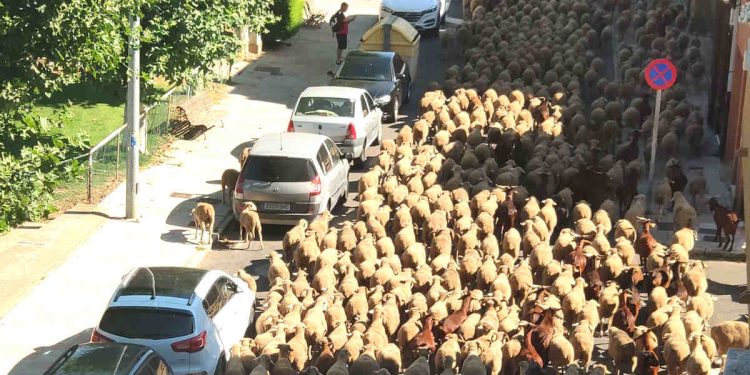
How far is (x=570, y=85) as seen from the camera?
31422mm

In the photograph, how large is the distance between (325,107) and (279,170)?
187 inches

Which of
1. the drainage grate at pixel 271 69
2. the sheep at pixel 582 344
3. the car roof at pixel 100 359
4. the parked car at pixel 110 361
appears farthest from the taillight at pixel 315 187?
the drainage grate at pixel 271 69

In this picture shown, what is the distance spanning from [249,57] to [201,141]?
9404 mm

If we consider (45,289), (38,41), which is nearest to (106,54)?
(38,41)

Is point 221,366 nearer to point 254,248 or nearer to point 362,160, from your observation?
point 254,248

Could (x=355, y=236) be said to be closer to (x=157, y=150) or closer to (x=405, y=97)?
(x=157, y=150)

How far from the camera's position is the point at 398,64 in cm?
3284

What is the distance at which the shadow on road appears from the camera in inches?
667

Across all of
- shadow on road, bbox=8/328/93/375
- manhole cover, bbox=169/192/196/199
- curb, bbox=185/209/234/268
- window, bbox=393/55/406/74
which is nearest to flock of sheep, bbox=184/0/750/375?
curb, bbox=185/209/234/268

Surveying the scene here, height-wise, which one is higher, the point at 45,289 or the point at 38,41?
the point at 38,41

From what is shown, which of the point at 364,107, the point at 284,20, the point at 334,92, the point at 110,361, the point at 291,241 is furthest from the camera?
the point at 284,20

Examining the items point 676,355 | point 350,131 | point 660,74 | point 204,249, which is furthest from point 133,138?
point 676,355

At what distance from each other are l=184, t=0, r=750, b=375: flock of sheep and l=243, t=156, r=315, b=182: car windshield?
0.92 meters

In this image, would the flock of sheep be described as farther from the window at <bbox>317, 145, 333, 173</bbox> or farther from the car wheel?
the window at <bbox>317, 145, 333, 173</bbox>
